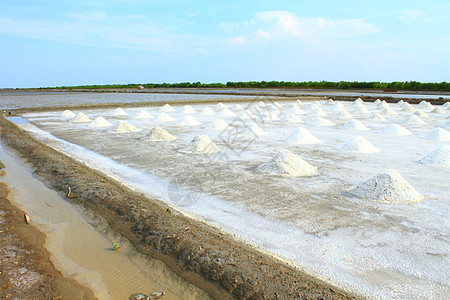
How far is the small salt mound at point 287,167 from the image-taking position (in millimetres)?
4020

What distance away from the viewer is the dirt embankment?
70.6 inches

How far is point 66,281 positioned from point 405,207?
262 cm

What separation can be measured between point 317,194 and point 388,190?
2.02ft

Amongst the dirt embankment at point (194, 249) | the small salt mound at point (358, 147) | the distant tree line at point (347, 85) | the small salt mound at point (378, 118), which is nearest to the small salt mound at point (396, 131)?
the small salt mound at point (358, 147)

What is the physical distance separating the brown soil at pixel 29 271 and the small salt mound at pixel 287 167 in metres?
2.45

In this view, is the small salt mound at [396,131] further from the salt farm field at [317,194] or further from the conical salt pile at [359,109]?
the conical salt pile at [359,109]

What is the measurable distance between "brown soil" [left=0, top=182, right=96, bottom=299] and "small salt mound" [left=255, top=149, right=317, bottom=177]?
2.45 m

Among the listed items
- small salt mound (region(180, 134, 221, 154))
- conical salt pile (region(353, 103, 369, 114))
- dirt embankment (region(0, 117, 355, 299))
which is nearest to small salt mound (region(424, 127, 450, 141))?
small salt mound (region(180, 134, 221, 154))

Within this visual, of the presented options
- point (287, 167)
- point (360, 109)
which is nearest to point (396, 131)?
point (287, 167)

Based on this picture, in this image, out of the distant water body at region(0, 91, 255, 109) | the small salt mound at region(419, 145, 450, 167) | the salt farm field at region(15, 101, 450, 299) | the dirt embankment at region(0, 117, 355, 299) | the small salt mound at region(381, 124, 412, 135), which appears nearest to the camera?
the dirt embankment at region(0, 117, 355, 299)

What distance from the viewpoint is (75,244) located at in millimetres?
2439

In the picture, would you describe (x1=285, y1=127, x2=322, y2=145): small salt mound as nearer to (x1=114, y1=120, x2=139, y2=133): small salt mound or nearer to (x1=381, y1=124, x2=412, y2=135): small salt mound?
(x1=381, y1=124, x2=412, y2=135): small salt mound

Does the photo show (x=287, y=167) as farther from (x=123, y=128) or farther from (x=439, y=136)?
(x=123, y=128)

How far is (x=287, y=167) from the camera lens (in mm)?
4035
